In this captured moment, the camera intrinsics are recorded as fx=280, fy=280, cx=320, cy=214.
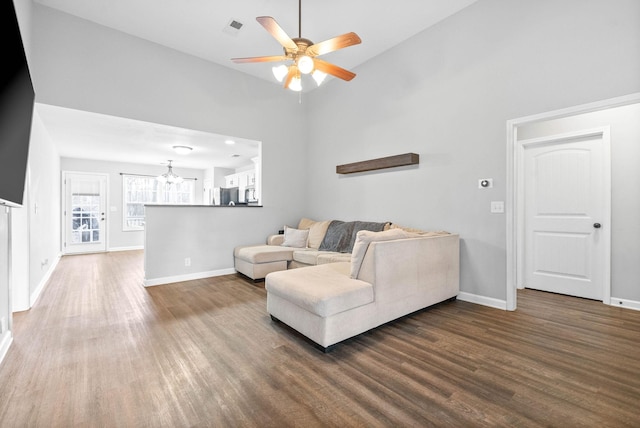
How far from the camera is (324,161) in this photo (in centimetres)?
531

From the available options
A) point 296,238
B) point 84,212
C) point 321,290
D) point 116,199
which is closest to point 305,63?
point 321,290

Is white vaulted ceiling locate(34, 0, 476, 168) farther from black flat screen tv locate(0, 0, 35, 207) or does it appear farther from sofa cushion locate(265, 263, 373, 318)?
sofa cushion locate(265, 263, 373, 318)

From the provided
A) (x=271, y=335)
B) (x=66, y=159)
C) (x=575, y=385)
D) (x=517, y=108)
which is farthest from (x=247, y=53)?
(x=66, y=159)

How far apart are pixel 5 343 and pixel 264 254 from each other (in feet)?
8.62

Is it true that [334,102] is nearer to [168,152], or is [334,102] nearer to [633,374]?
[168,152]

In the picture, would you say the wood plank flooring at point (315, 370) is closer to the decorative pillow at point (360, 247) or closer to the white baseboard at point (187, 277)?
the decorative pillow at point (360, 247)

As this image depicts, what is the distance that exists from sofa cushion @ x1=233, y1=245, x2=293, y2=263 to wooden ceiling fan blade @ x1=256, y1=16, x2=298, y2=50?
8.98 ft

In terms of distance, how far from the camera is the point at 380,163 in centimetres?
413

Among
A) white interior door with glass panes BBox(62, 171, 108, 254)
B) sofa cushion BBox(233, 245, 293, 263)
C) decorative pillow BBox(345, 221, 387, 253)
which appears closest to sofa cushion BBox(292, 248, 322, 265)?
sofa cushion BBox(233, 245, 293, 263)

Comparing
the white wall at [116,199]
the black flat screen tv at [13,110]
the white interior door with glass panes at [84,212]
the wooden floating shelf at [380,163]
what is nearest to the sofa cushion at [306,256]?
the wooden floating shelf at [380,163]

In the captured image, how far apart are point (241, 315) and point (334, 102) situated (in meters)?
3.93

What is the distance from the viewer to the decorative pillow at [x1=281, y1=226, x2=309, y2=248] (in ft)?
15.5

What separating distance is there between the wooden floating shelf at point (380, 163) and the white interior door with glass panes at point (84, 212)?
675 cm

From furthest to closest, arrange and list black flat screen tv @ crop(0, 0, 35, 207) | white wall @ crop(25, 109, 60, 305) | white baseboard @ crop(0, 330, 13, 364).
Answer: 1. white wall @ crop(25, 109, 60, 305)
2. white baseboard @ crop(0, 330, 13, 364)
3. black flat screen tv @ crop(0, 0, 35, 207)
